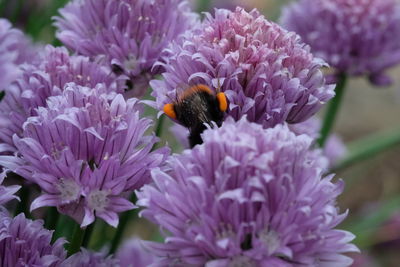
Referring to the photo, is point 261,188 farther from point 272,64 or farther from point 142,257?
point 142,257

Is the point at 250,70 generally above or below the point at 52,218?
above

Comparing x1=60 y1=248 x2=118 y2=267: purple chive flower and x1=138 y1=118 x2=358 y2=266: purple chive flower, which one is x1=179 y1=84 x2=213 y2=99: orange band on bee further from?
x1=60 y1=248 x2=118 y2=267: purple chive flower

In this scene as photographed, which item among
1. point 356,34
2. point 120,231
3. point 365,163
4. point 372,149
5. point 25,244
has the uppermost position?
point 365,163

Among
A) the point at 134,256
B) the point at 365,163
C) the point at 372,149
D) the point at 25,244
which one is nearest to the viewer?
the point at 25,244

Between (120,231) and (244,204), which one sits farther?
(120,231)

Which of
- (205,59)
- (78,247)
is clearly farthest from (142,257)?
(205,59)

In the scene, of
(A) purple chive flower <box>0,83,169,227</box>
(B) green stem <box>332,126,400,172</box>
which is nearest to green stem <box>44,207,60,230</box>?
(A) purple chive flower <box>0,83,169,227</box>

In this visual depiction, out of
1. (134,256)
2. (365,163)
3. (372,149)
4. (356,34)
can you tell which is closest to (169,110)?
(134,256)

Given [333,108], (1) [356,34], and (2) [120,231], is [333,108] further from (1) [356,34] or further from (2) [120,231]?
(2) [120,231]
